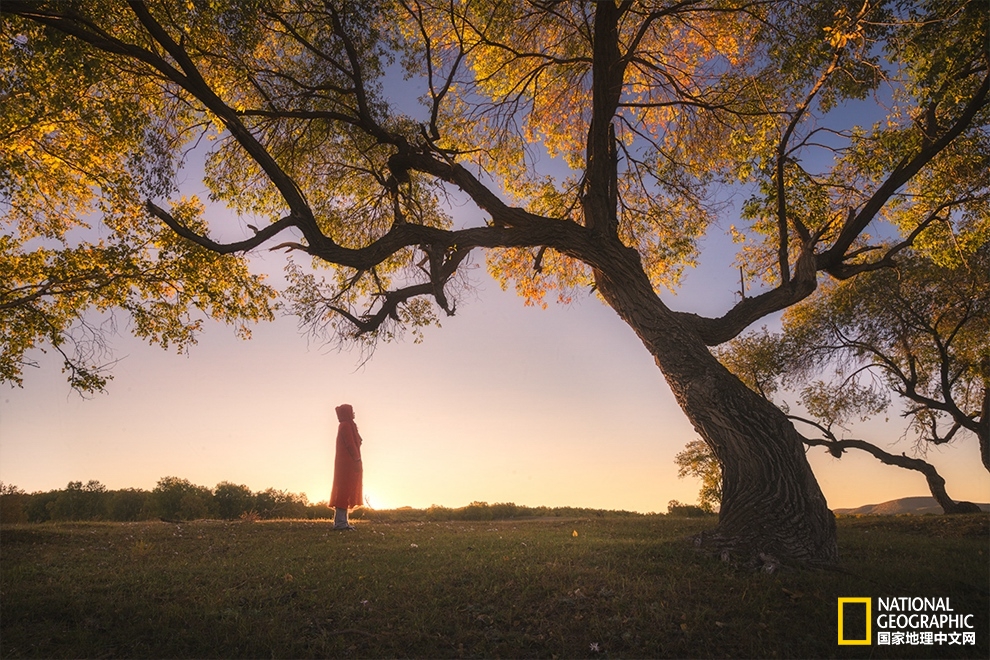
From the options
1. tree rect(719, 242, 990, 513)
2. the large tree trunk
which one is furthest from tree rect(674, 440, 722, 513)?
the large tree trunk

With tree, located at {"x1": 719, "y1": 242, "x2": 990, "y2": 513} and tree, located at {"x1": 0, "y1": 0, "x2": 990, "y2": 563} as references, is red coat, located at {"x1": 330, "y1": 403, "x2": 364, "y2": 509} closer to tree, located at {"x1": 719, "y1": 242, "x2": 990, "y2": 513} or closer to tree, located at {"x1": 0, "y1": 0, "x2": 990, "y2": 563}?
tree, located at {"x1": 0, "y1": 0, "x2": 990, "y2": 563}

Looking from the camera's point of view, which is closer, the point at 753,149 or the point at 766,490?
the point at 766,490

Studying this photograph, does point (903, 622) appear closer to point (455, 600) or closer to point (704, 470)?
point (455, 600)

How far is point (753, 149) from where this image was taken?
1184cm

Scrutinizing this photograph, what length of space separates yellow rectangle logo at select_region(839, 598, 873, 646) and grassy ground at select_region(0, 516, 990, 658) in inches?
3.7

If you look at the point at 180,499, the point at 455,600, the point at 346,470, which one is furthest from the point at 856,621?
the point at 180,499

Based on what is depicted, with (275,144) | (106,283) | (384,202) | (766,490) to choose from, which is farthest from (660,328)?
(106,283)

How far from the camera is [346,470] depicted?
12.9m

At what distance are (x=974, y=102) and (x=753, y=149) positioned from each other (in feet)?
12.3

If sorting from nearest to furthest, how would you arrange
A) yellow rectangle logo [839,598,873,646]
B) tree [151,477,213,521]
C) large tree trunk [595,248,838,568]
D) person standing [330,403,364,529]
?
1. yellow rectangle logo [839,598,873,646]
2. large tree trunk [595,248,838,568]
3. person standing [330,403,364,529]
4. tree [151,477,213,521]

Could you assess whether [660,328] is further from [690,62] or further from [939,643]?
[690,62]

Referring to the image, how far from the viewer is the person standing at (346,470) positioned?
12617 mm

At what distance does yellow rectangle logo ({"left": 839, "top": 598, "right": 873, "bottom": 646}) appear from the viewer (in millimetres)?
5133

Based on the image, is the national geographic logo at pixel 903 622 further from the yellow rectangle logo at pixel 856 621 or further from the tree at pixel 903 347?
the tree at pixel 903 347
